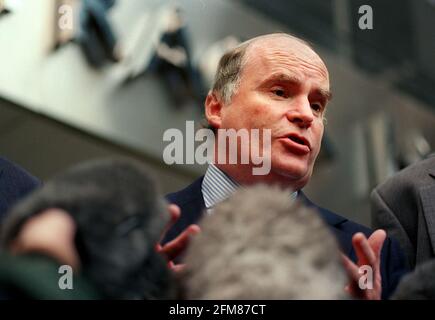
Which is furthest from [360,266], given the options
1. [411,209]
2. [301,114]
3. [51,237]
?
[411,209]

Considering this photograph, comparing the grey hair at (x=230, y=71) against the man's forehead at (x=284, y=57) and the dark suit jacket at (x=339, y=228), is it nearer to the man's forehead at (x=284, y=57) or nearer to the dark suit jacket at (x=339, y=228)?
the man's forehead at (x=284, y=57)

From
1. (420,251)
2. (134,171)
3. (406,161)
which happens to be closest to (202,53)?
(406,161)

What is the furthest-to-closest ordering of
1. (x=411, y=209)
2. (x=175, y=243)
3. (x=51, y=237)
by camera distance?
(x=411, y=209) → (x=175, y=243) → (x=51, y=237)

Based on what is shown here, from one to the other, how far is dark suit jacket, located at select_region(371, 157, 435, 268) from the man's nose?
0.39 m

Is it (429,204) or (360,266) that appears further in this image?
(429,204)

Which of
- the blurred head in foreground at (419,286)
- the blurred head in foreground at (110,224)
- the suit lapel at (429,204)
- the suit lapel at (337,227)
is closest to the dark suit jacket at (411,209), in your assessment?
the suit lapel at (429,204)

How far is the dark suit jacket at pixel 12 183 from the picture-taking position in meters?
1.76

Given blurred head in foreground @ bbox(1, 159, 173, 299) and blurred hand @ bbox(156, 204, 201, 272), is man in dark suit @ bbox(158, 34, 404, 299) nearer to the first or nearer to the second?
blurred hand @ bbox(156, 204, 201, 272)

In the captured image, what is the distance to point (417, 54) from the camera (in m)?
6.38

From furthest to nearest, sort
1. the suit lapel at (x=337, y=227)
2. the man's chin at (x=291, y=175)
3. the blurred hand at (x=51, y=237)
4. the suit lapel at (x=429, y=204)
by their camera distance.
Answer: the suit lapel at (x=429, y=204) → the man's chin at (x=291, y=175) → the suit lapel at (x=337, y=227) → the blurred hand at (x=51, y=237)

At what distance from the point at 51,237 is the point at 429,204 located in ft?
3.09

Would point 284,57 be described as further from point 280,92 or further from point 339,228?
point 339,228

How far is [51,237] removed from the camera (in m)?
1.31

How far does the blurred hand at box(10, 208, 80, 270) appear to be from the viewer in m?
1.30
